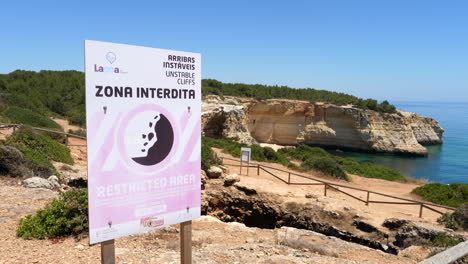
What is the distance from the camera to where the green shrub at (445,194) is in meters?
14.5

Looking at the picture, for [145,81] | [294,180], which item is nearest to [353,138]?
[294,180]

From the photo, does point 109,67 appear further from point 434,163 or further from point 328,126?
point 434,163

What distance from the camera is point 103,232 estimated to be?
2863 mm

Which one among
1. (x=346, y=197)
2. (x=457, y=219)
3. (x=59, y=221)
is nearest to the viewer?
(x=59, y=221)

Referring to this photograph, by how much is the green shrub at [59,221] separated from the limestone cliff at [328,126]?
37.0 metres

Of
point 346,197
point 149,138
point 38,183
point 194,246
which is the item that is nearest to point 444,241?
point 346,197

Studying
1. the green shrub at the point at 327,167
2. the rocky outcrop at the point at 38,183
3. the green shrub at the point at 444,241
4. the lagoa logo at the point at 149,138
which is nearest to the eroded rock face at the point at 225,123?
the green shrub at the point at 327,167

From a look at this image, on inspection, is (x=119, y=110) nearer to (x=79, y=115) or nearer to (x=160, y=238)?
(x=160, y=238)

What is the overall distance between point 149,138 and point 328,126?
153 feet

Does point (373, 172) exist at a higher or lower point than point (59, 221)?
lower

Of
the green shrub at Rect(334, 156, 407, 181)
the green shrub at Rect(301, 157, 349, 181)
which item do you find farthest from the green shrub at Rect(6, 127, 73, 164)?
the green shrub at Rect(334, 156, 407, 181)

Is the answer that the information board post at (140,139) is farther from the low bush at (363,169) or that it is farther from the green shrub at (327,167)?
the low bush at (363,169)

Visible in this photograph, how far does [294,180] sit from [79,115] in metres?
21.0

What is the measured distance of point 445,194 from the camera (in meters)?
15.1
